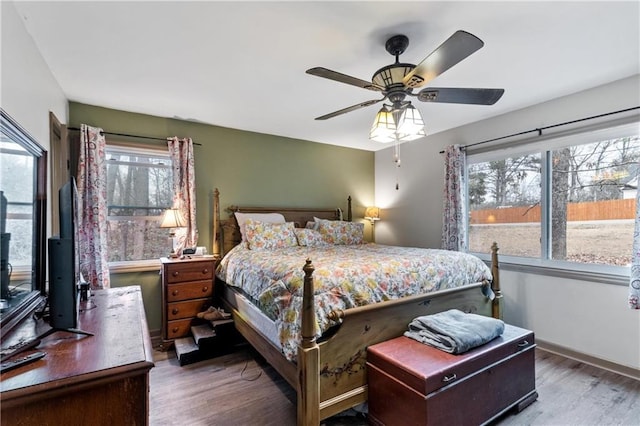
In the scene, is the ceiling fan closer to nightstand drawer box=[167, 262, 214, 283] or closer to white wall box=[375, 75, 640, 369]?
white wall box=[375, 75, 640, 369]

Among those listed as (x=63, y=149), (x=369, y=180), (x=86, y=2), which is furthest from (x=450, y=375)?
(x=369, y=180)

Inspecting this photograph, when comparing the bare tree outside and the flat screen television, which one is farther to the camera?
the bare tree outside

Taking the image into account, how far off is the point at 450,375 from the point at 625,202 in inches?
95.7

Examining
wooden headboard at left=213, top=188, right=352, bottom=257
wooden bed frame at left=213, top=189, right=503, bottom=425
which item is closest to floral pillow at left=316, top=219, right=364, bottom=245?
wooden headboard at left=213, top=188, right=352, bottom=257

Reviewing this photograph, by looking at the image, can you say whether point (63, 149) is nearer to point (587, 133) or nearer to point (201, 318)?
point (201, 318)

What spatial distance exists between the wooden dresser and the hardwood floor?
3.80 ft

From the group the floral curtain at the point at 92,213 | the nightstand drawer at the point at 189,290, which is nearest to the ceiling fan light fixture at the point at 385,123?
the nightstand drawer at the point at 189,290

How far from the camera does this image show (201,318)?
10.3 feet

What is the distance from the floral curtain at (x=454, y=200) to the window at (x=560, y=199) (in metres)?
0.23

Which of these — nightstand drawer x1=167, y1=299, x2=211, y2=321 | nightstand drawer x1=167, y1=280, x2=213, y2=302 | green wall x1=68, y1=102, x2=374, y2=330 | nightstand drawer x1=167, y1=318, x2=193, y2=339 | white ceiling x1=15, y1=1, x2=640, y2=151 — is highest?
white ceiling x1=15, y1=1, x2=640, y2=151

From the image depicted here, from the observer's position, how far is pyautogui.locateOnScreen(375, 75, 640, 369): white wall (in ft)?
8.50

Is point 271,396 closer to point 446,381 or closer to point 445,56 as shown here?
point 446,381

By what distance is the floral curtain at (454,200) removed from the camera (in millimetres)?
3691

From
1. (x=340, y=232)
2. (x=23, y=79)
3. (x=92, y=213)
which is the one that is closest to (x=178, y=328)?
(x=92, y=213)
